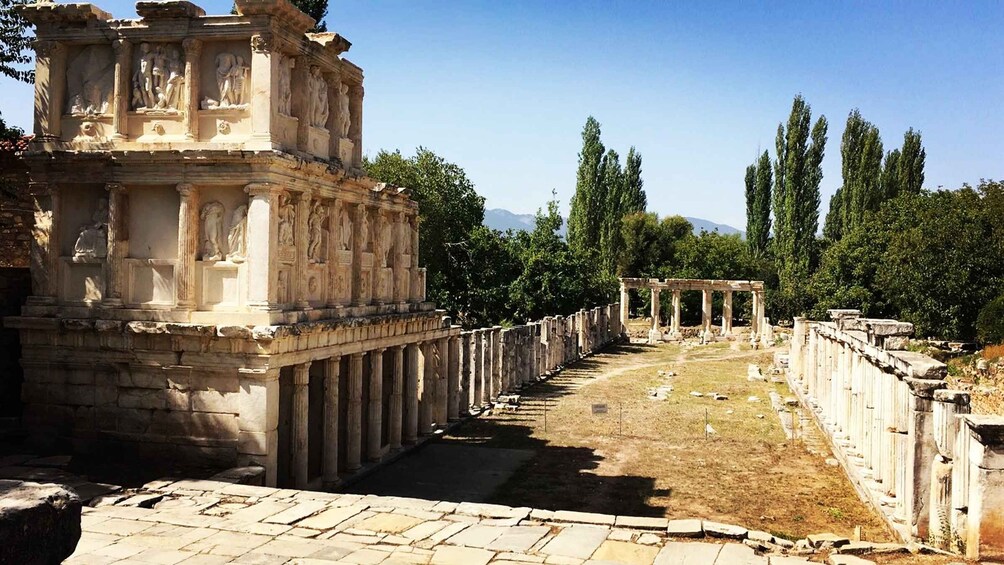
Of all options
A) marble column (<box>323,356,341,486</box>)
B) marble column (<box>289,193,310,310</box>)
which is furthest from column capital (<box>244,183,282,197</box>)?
marble column (<box>323,356,341,486</box>)

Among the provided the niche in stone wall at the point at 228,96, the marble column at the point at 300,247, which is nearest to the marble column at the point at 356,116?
the marble column at the point at 300,247

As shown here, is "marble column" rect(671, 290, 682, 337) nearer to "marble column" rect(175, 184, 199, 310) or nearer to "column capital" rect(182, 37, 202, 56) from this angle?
"marble column" rect(175, 184, 199, 310)

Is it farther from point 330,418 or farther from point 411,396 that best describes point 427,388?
point 330,418

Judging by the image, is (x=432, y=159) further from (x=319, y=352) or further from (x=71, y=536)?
(x=71, y=536)

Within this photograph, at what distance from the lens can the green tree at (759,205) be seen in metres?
60.2

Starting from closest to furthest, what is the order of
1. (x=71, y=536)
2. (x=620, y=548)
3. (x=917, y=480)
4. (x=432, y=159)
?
(x=71, y=536) → (x=620, y=548) → (x=917, y=480) → (x=432, y=159)

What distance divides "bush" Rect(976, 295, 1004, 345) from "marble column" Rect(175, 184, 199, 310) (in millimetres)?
28896

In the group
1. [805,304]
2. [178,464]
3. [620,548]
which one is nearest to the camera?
[620,548]

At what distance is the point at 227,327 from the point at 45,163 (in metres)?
4.17

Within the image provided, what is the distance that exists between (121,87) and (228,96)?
1.77 meters

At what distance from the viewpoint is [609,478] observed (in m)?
16.1

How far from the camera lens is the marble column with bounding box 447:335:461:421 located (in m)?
20.6

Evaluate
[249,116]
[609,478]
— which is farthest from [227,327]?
[609,478]

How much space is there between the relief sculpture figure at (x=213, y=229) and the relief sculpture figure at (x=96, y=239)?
1.65m
